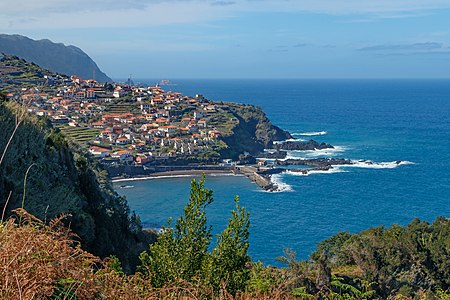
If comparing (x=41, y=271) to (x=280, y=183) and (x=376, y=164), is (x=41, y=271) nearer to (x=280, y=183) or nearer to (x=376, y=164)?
(x=280, y=183)

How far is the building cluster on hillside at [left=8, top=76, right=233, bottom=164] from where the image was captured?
2549 inches

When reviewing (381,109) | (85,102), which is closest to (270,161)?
(85,102)

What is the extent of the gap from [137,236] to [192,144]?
146 feet

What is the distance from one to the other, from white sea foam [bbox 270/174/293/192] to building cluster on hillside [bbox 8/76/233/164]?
12.4 metres

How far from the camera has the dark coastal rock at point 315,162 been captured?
6169 centimetres

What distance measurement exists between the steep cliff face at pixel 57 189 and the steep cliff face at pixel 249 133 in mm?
45520

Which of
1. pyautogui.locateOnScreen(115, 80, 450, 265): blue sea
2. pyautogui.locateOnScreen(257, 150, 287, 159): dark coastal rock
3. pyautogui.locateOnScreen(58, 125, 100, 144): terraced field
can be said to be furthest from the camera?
pyautogui.locateOnScreen(257, 150, 287, 159): dark coastal rock

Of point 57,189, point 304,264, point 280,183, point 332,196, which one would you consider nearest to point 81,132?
point 280,183

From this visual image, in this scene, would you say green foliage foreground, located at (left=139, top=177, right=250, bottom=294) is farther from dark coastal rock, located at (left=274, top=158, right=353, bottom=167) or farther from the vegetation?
dark coastal rock, located at (left=274, top=158, right=353, bottom=167)

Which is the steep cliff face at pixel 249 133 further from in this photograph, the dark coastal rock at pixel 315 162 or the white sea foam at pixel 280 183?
the white sea foam at pixel 280 183

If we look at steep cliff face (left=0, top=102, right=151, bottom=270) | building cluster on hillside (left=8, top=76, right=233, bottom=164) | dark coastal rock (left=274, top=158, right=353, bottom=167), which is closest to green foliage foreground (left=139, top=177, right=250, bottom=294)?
steep cliff face (left=0, top=102, right=151, bottom=270)

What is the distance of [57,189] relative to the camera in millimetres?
15312

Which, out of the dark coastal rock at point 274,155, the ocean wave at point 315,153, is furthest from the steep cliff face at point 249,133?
the ocean wave at point 315,153

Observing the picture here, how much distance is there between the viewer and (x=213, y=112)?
86625mm
